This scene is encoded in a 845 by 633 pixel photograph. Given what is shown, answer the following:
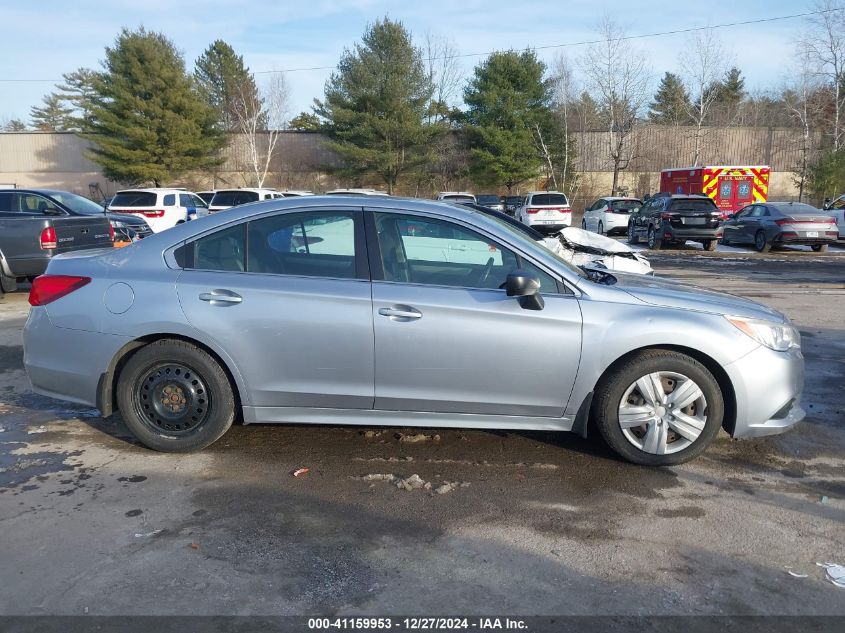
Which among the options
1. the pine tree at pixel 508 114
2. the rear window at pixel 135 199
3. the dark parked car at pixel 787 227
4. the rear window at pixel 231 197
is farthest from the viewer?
the pine tree at pixel 508 114

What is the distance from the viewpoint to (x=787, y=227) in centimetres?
1895

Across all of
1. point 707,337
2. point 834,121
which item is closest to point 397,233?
point 707,337

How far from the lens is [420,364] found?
4082 mm

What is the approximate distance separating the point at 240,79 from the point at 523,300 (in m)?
49.9

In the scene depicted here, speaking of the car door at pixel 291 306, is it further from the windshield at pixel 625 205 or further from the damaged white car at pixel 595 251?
the windshield at pixel 625 205

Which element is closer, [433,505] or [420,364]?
[433,505]

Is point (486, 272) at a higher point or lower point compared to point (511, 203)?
lower

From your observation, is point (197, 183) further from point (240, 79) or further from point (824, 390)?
point (824, 390)

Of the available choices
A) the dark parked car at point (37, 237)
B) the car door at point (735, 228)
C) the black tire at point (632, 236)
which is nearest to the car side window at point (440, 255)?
the dark parked car at point (37, 237)

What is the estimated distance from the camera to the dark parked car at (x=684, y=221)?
20188mm

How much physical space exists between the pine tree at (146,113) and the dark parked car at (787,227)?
110 feet

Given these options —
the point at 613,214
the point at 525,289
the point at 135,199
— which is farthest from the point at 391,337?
the point at 613,214

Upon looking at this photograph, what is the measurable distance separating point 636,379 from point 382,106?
130 ft

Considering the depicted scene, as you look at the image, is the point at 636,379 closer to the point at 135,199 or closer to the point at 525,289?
the point at 525,289
